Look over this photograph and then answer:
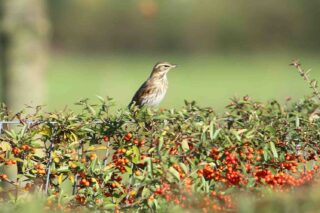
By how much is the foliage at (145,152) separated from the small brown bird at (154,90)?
337 cm

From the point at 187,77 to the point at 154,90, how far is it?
37.3 meters

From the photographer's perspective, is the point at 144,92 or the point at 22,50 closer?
the point at 144,92

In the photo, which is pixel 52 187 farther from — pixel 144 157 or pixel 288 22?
pixel 288 22

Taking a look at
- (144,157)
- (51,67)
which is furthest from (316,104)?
(51,67)

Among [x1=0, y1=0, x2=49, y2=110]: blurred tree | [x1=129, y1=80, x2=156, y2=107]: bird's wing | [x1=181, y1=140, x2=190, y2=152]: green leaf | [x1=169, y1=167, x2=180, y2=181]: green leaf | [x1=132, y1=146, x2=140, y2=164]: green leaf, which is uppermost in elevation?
[x1=0, y1=0, x2=49, y2=110]: blurred tree

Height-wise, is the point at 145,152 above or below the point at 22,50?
below

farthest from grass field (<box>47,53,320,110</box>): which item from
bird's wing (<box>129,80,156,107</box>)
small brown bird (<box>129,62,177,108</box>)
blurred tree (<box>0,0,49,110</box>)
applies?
bird's wing (<box>129,80,156,107</box>)

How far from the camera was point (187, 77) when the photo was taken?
1870 inches

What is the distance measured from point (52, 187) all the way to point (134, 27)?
167ft

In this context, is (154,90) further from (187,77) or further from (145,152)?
(187,77)

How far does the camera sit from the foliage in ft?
20.9

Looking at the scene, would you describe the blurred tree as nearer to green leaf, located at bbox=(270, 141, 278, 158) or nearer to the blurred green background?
green leaf, located at bbox=(270, 141, 278, 158)

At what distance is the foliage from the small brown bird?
337 centimetres

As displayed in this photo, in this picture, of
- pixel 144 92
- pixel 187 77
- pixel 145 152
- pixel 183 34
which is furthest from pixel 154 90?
pixel 183 34
